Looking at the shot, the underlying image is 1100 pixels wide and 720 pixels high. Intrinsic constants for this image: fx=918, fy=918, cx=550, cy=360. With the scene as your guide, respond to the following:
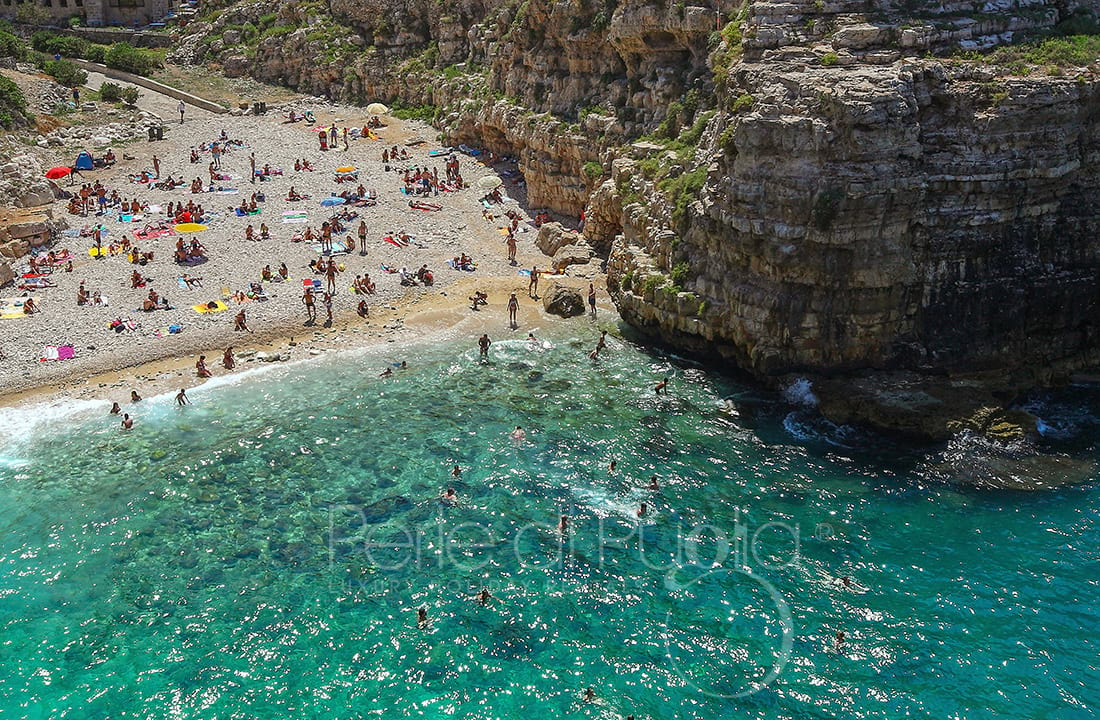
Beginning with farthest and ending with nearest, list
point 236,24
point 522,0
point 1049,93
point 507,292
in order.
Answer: point 236,24, point 522,0, point 507,292, point 1049,93

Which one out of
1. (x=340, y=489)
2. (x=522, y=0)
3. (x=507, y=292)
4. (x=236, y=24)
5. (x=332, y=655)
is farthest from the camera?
(x=236, y=24)

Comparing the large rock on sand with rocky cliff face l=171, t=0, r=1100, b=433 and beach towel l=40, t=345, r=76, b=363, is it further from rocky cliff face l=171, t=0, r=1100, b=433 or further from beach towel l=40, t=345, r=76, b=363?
beach towel l=40, t=345, r=76, b=363

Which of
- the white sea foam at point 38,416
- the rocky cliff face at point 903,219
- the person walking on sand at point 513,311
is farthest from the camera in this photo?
the person walking on sand at point 513,311

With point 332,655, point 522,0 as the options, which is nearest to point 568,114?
point 522,0

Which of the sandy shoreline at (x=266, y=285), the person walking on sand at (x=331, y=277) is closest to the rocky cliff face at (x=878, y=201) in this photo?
the sandy shoreline at (x=266, y=285)

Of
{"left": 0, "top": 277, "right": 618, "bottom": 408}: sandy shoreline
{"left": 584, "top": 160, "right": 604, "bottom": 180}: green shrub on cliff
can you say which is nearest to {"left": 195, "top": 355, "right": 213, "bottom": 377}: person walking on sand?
{"left": 0, "top": 277, "right": 618, "bottom": 408}: sandy shoreline

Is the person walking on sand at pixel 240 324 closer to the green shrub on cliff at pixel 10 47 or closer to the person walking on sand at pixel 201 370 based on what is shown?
the person walking on sand at pixel 201 370

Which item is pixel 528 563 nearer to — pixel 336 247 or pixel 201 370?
pixel 201 370

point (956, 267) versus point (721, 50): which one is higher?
point (721, 50)

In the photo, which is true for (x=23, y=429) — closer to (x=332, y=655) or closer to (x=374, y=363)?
(x=374, y=363)
